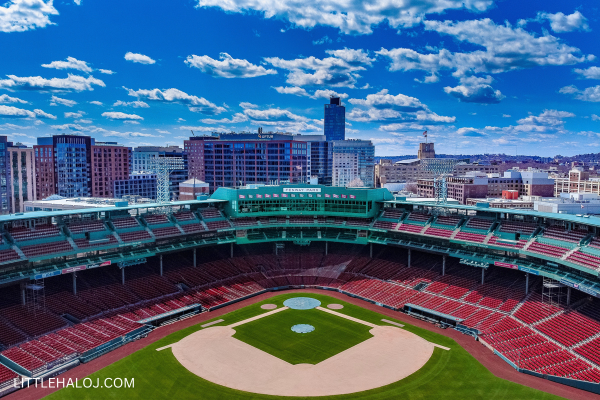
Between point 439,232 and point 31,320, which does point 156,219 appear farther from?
point 439,232

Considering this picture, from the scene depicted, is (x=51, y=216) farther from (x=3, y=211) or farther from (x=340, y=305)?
(x=3, y=211)

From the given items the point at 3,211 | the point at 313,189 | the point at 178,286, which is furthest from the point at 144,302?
the point at 3,211

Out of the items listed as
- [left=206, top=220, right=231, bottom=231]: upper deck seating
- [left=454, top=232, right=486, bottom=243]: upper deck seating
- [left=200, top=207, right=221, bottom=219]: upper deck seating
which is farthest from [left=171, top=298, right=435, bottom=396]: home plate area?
[left=200, top=207, right=221, bottom=219]: upper deck seating

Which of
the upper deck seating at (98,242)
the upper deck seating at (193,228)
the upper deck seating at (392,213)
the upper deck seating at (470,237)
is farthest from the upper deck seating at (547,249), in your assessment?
the upper deck seating at (98,242)

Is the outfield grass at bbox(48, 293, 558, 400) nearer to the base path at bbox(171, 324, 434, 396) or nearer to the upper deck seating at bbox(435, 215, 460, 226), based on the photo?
the base path at bbox(171, 324, 434, 396)

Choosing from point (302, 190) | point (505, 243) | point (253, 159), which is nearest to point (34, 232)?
point (302, 190)

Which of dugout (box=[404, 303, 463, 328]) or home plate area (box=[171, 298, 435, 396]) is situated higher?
dugout (box=[404, 303, 463, 328])
